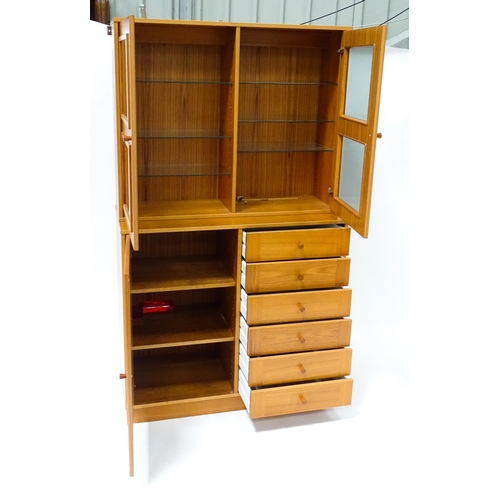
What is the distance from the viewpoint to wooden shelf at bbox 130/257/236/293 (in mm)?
2646

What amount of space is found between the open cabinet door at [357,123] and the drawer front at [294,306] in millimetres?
349

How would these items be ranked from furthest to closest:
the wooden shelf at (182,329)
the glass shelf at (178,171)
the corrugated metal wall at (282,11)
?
the corrugated metal wall at (282,11), the glass shelf at (178,171), the wooden shelf at (182,329)

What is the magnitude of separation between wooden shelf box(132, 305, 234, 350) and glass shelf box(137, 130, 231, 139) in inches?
33.3

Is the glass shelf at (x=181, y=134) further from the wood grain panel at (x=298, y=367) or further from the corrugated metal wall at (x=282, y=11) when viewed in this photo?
the corrugated metal wall at (x=282, y=11)

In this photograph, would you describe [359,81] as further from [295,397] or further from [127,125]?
[295,397]

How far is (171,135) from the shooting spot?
2.78 meters

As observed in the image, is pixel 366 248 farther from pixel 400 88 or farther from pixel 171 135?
pixel 171 135

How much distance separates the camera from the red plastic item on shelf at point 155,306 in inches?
113

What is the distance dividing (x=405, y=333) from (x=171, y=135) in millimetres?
1742

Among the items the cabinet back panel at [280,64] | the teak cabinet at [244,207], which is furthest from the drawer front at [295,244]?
the cabinet back panel at [280,64]

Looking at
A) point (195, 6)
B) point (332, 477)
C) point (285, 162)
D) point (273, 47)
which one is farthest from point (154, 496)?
point (195, 6)

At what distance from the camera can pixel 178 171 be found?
9.45 feet

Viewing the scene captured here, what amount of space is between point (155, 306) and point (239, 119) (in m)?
0.96

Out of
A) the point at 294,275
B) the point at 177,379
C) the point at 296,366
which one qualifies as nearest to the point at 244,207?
the point at 294,275
